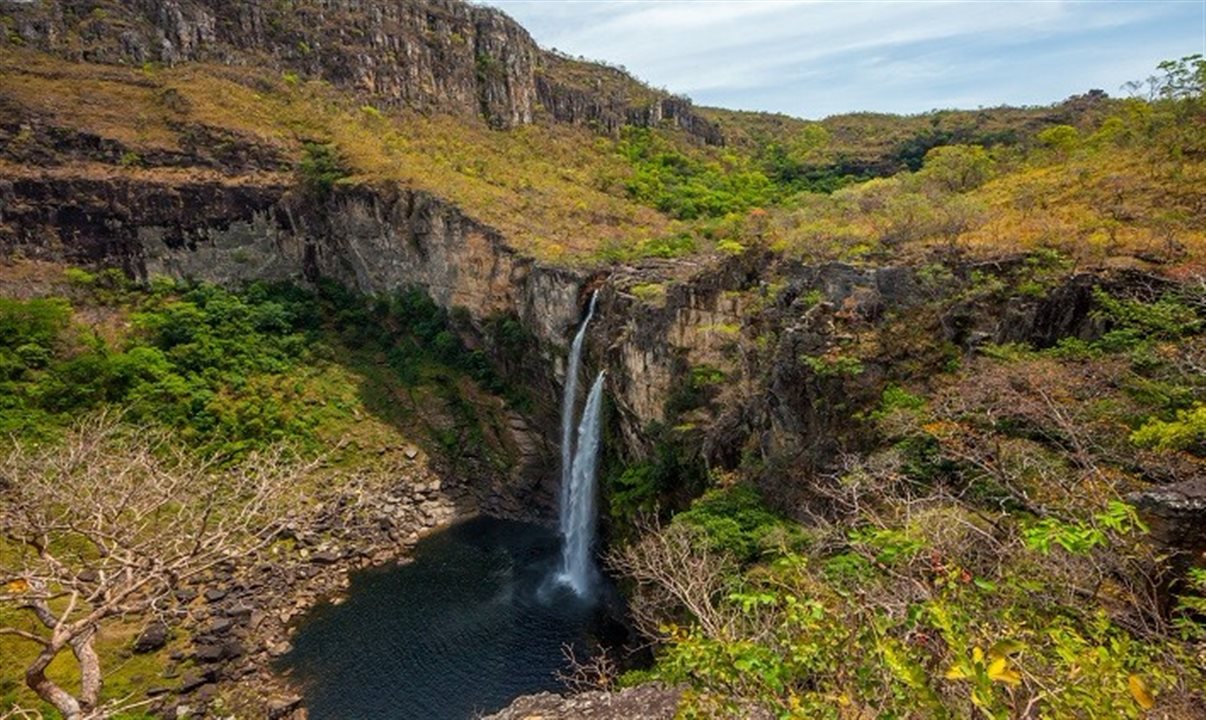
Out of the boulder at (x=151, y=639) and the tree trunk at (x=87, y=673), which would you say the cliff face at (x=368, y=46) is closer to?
the boulder at (x=151, y=639)

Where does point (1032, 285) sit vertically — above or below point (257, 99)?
below

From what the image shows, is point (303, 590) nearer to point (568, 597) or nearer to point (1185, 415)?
point (568, 597)

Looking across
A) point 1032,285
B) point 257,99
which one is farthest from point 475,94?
point 1032,285

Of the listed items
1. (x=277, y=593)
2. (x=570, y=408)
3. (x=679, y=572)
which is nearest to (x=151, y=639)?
(x=277, y=593)

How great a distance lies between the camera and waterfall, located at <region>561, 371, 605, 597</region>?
25219 mm

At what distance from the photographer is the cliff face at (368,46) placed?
41031 millimetres

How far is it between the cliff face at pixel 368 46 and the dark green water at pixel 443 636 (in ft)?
126

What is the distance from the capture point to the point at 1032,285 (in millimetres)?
13508

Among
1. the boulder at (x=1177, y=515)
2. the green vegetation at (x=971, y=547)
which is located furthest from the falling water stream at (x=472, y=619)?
the boulder at (x=1177, y=515)

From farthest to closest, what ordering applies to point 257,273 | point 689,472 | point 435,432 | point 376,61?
1. point 376,61
2. point 257,273
3. point 435,432
4. point 689,472

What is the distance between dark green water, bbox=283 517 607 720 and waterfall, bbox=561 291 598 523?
2519mm

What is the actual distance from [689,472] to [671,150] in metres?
43.4

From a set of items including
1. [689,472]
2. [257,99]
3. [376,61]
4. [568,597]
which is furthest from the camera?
[376,61]

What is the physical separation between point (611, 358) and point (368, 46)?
127 ft
